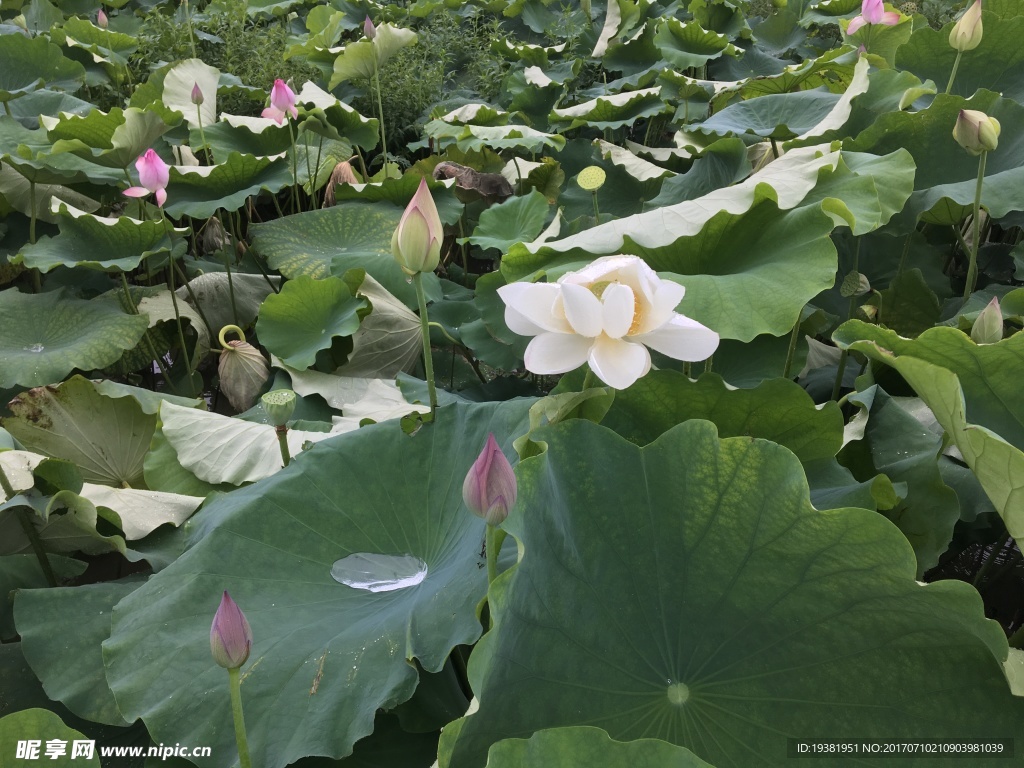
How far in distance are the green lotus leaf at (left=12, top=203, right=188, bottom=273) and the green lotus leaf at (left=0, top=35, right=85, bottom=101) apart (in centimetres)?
118

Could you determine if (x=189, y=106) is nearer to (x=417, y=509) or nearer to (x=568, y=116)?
(x=568, y=116)

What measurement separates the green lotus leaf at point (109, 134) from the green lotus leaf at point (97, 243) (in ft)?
0.52

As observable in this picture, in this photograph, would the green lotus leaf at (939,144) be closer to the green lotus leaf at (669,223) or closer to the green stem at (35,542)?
the green lotus leaf at (669,223)

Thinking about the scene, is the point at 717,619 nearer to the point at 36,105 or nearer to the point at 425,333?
the point at 425,333

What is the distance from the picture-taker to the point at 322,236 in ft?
7.66

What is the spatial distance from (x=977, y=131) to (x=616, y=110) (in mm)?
→ 1273

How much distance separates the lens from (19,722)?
2.42 ft

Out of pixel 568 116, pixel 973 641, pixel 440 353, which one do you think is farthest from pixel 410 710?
pixel 568 116

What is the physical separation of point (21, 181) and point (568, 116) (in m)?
1.61

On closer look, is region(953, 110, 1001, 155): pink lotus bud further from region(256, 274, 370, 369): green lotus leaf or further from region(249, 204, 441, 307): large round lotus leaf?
region(249, 204, 441, 307): large round lotus leaf

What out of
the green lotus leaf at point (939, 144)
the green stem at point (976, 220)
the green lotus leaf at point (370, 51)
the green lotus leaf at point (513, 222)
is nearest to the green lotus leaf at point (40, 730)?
the green lotus leaf at point (513, 222)

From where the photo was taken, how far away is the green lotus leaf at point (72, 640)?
1.05m

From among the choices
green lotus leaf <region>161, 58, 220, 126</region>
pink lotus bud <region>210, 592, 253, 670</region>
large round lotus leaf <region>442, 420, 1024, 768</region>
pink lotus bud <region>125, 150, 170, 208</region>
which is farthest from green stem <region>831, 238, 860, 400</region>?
green lotus leaf <region>161, 58, 220, 126</region>

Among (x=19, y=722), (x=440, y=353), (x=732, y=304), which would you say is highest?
(x=732, y=304)
